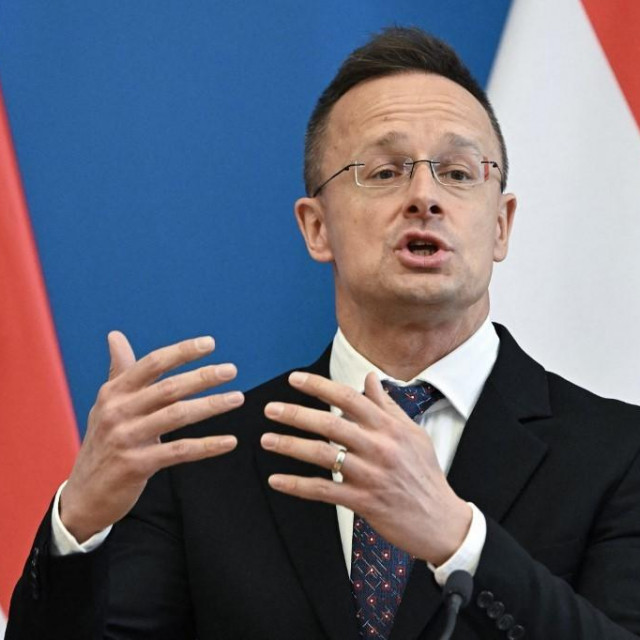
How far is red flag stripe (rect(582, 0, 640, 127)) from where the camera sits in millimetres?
2766

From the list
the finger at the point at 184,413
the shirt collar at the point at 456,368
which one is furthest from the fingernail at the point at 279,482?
the shirt collar at the point at 456,368

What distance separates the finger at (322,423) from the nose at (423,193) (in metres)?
0.64

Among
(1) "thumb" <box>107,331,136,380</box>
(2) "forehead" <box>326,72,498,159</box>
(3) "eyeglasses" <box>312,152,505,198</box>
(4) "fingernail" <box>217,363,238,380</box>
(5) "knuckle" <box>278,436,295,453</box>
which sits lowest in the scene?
(5) "knuckle" <box>278,436,295,453</box>

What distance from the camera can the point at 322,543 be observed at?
2.15m

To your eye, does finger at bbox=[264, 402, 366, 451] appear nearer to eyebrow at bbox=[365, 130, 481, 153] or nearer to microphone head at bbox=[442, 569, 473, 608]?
microphone head at bbox=[442, 569, 473, 608]

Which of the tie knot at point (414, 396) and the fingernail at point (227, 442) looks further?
the tie knot at point (414, 396)

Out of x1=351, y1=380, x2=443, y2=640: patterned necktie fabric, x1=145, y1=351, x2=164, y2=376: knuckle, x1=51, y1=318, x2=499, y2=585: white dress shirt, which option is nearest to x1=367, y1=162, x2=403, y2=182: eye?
x1=51, y1=318, x2=499, y2=585: white dress shirt

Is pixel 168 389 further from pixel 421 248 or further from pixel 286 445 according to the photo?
pixel 421 248

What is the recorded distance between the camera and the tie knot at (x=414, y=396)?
7.40 feet

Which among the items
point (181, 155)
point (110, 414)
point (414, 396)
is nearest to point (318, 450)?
point (110, 414)

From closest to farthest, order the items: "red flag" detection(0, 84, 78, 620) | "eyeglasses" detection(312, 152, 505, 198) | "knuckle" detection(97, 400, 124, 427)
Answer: "knuckle" detection(97, 400, 124, 427), "eyeglasses" detection(312, 152, 505, 198), "red flag" detection(0, 84, 78, 620)

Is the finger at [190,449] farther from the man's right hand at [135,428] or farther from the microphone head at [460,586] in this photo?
the microphone head at [460,586]

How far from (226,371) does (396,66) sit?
3.16ft

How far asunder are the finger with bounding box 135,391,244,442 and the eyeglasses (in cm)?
70
